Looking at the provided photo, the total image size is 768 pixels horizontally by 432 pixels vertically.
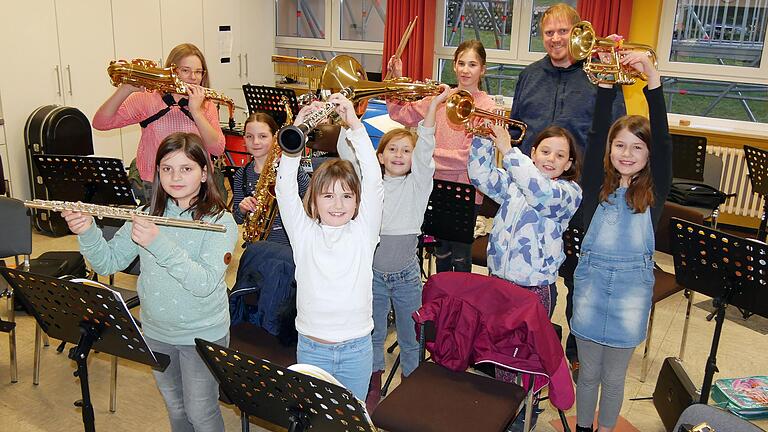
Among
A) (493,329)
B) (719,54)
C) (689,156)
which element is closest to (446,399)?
(493,329)

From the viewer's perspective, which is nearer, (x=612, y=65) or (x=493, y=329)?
(x=493, y=329)

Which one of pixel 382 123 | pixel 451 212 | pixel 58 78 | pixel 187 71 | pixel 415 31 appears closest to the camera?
pixel 451 212

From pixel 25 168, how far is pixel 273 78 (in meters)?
3.52

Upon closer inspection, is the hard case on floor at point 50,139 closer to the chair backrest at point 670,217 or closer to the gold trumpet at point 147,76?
the gold trumpet at point 147,76

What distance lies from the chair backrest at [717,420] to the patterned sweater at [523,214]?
1141 mm

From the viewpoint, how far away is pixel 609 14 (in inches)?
263

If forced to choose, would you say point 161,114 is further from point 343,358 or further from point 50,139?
point 50,139

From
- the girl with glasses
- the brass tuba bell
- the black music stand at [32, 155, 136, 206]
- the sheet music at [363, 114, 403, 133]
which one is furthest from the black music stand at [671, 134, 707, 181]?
the black music stand at [32, 155, 136, 206]

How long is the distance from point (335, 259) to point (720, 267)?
174 centimetres

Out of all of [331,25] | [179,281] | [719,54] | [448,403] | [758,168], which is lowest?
[448,403]

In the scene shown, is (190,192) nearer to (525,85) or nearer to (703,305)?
(525,85)

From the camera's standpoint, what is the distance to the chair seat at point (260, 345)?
3033mm

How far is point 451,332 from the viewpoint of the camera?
2.92 meters

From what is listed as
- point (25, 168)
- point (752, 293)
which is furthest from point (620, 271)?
point (25, 168)
